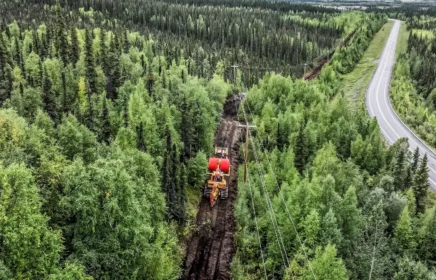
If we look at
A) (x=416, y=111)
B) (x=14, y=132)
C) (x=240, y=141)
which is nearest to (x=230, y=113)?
(x=240, y=141)

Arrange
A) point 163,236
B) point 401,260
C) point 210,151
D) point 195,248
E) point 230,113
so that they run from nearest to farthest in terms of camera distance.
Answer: point 163,236
point 401,260
point 195,248
point 210,151
point 230,113

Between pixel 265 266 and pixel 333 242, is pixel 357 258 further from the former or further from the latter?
pixel 265 266

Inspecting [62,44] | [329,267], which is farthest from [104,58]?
[329,267]

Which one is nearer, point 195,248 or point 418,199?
point 195,248

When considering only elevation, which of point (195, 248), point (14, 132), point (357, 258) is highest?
point (14, 132)

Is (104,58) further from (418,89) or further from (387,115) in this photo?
(418,89)

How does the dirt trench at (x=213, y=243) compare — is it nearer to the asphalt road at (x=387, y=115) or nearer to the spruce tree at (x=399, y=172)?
the spruce tree at (x=399, y=172)

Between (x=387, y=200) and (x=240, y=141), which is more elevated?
(x=387, y=200)
